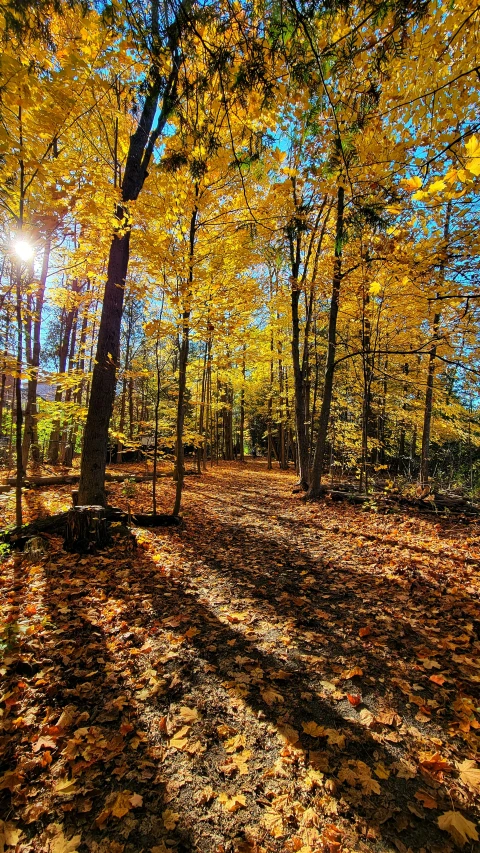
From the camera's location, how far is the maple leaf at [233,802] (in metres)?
1.70

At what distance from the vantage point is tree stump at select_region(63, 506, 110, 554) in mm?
4797

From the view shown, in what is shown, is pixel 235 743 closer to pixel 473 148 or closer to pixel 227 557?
pixel 227 557

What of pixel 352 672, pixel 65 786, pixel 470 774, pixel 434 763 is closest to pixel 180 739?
pixel 65 786

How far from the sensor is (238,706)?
233 cm

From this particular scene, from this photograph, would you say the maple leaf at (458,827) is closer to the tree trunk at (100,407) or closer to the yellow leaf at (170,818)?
the yellow leaf at (170,818)

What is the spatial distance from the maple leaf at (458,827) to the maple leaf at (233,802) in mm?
967

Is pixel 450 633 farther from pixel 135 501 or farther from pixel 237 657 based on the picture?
pixel 135 501

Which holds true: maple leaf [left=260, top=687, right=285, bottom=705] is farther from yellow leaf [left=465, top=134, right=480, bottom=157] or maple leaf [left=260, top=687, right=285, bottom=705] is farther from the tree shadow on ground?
yellow leaf [left=465, top=134, right=480, bottom=157]

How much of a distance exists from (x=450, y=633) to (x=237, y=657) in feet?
6.62

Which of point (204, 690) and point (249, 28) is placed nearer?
point (249, 28)

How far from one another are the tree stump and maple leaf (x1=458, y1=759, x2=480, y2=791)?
14.7ft

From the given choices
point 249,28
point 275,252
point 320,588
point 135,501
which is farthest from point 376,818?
point 135,501

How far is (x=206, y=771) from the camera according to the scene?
6.20 feet

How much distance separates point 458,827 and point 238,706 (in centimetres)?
129
